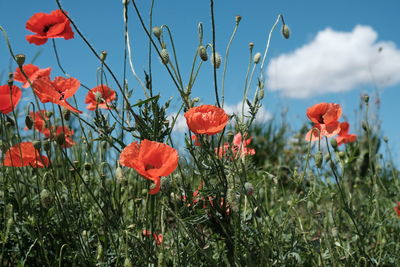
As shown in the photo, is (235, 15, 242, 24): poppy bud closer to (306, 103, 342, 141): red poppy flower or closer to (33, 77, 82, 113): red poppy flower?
(306, 103, 342, 141): red poppy flower

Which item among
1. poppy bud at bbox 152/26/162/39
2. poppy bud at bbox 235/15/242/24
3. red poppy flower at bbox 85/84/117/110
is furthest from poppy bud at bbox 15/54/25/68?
poppy bud at bbox 235/15/242/24

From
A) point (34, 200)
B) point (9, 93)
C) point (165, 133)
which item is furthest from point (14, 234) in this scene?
point (165, 133)

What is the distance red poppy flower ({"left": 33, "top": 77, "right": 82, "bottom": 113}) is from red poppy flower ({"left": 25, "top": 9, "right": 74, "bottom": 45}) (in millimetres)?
198

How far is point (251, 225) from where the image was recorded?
75.1 inches

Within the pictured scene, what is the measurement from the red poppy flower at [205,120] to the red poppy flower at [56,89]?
1.44 feet

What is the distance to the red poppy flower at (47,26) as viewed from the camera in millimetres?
1856

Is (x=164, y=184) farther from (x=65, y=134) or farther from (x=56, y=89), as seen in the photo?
(x=65, y=134)

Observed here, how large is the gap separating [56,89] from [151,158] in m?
0.57

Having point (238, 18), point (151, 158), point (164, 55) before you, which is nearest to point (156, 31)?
point (164, 55)

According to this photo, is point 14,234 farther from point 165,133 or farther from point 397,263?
point 397,263

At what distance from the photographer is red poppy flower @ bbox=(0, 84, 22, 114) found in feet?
6.24

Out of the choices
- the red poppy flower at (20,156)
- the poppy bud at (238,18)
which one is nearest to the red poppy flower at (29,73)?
the red poppy flower at (20,156)

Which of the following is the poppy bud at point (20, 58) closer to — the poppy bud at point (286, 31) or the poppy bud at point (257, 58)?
the poppy bud at point (257, 58)

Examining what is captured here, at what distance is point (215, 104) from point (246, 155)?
1.02ft
